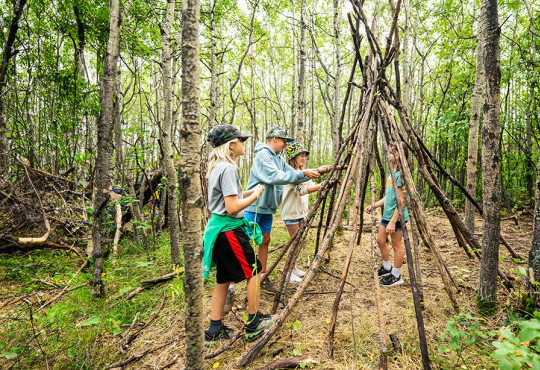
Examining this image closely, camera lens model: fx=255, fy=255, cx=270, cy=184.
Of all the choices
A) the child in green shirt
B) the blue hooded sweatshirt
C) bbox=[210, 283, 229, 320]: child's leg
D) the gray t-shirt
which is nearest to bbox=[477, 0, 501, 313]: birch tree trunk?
the child in green shirt

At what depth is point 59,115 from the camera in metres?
5.45

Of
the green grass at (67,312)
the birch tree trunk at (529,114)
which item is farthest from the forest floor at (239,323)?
the birch tree trunk at (529,114)

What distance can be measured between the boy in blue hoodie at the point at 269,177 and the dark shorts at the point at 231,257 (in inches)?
27.5

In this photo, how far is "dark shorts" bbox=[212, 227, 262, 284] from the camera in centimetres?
235

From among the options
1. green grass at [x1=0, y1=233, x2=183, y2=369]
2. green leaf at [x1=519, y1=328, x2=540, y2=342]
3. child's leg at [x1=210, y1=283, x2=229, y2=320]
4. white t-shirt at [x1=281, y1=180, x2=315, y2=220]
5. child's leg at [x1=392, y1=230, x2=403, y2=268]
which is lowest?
green grass at [x1=0, y1=233, x2=183, y2=369]

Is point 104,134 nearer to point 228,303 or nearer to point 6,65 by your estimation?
point 228,303

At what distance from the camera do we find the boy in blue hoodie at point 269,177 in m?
2.99

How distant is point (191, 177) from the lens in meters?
1.48

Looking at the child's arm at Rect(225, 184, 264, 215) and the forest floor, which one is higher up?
the child's arm at Rect(225, 184, 264, 215)

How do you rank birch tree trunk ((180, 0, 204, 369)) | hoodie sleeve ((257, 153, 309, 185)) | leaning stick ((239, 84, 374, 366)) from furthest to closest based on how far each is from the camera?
hoodie sleeve ((257, 153, 309, 185)) → leaning stick ((239, 84, 374, 366)) → birch tree trunk ((180, 0, 204, 369))

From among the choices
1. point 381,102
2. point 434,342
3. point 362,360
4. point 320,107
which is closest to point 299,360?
point 362,360

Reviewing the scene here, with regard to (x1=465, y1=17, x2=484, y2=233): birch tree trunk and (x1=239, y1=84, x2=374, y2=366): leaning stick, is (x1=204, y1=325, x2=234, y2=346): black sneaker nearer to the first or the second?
(x1=239, y1=84, x2=374, y2=366): leaning stick

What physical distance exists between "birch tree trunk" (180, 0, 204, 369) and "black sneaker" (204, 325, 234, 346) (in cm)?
95

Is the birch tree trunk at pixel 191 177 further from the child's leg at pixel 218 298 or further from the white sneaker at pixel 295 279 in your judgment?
the white sneaker at pixel 295 279
